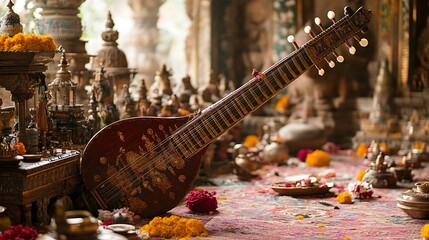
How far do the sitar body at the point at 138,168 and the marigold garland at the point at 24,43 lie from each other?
3.00 ft

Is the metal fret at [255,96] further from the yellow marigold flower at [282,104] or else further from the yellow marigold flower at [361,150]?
the yellow marigold flower at [282,104]

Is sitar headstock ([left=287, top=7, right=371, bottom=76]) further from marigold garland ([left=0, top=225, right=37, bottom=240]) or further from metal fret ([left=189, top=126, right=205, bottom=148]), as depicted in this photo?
marigold garland ([left=0, top=225, right=37, bottom=240])

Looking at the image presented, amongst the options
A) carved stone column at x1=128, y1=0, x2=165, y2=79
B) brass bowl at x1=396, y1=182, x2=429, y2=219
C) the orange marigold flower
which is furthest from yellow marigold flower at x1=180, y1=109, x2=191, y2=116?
carved stone column at x1=128, y1=0, x2=165, y2=79

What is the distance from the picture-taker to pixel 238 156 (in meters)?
9.77

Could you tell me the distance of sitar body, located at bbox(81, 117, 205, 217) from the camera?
734cm

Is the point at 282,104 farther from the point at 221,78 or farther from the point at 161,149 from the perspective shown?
the point at 161,149

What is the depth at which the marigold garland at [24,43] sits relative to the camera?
700 cm

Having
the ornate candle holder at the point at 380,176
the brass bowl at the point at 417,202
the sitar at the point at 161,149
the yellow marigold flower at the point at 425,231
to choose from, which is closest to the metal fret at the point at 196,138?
the sitar at the point at 161,149

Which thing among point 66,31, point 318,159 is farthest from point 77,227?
point 318,159

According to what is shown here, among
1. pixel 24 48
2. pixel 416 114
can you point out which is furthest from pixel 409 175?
pixel 24 48

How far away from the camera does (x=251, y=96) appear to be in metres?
7.50

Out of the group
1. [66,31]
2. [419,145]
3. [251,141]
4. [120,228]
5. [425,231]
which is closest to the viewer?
[120,228]

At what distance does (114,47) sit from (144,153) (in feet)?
11.1

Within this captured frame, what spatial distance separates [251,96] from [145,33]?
7.10m
